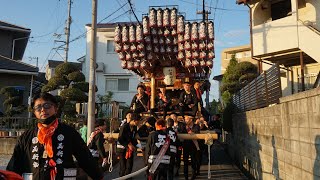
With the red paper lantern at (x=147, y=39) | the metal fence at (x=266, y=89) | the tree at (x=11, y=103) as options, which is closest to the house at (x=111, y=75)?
the tree at (x=11, y=103)

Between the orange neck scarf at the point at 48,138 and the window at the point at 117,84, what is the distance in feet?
93.4

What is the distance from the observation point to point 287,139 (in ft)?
20.9

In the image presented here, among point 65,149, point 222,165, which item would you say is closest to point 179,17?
point 222,165

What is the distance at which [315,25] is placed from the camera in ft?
51.4

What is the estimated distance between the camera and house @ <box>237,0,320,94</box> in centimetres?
1535

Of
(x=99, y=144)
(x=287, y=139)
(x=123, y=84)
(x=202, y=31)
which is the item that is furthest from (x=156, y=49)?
(x=123, y=84)

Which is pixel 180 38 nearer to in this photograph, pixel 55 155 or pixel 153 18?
pixel 153 18

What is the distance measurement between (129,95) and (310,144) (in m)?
27.4

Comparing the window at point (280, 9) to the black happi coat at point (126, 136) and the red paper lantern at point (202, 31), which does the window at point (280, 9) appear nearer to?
the red paper lantern at point (202, 31)

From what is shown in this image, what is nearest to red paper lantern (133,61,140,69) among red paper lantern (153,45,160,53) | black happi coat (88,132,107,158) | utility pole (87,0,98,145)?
red paper lantern (153,45,160,53)

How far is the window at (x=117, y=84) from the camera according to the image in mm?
32188

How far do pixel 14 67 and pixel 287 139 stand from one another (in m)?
20.8

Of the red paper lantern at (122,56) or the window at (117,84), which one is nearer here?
the red paper lantern at (122,56)

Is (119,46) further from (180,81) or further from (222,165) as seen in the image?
(222,165)
